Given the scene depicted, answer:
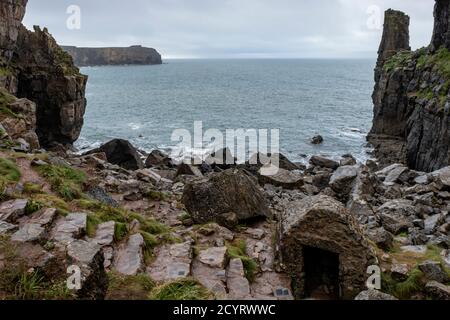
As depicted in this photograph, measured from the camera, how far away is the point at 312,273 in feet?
34.7

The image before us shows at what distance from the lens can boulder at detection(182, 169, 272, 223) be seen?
1497 centimetres

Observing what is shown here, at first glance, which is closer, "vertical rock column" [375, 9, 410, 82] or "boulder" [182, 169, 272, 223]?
"boulder" [182, 169, 272, 223]

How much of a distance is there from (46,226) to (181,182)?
14.9m

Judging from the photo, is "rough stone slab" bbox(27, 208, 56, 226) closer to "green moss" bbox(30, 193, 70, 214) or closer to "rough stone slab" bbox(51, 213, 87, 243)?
"rough stone slab" bbox(51, 213, 87, 243)

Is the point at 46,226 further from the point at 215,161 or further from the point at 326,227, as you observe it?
the point at 215,161

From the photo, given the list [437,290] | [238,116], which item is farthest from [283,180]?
[238,116]

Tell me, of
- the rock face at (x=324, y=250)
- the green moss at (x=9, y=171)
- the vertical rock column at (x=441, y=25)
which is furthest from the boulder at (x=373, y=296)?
the vertical rock column at (x=441, y=25)

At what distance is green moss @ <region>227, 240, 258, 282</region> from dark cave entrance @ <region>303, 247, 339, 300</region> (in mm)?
1449

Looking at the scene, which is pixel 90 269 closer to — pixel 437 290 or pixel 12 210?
pixel 12 210

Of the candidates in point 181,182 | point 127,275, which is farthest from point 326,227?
point 181,182

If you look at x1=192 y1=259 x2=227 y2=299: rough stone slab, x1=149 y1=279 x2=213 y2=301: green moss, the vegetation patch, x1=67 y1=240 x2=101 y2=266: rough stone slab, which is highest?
x1=67 y1=240 x2=101 y2=266: rough stone slab

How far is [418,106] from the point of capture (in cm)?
4356

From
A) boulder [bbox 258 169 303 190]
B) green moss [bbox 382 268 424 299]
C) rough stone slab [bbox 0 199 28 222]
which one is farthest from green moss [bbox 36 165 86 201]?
boulder [bbox 258 169 303 190]

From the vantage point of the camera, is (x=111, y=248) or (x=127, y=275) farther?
(x=111, y=248)
